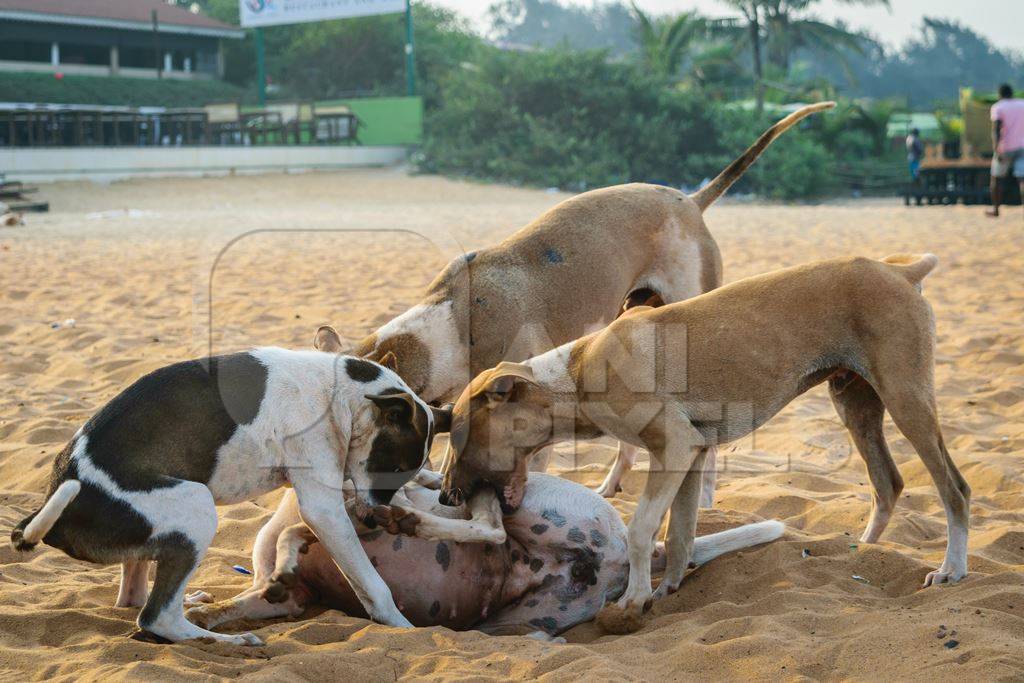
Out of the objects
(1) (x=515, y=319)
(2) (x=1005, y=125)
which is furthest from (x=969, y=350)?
(2) (x=1005, y=125)

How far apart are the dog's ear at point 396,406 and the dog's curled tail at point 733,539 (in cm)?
135

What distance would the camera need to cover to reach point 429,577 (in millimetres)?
4273

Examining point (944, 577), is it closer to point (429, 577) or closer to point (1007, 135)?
point (429, 577)

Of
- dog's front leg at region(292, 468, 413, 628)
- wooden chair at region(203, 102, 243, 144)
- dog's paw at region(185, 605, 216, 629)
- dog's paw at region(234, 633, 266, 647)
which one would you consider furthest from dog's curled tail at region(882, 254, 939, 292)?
wooden chair at region(203, 102, 243, 144)

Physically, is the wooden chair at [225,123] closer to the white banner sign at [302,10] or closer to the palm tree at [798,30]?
the white banner sign at [302,10]

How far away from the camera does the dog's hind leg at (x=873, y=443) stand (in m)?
4.88

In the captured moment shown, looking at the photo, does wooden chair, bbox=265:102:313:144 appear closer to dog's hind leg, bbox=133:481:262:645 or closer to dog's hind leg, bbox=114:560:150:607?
dog's hind leg, bbox=114:560:150:607

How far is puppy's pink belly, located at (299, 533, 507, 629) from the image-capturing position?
4250 mm

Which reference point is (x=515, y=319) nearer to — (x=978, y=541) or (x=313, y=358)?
(x=313, y=358)

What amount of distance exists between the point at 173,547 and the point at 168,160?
28113 mm

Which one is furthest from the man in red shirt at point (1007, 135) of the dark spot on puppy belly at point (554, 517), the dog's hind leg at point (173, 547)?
the dog's hind leg at point (173, 547)

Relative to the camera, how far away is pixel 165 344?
893cm

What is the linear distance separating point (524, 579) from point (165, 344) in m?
5.51

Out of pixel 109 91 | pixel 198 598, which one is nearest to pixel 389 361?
pixel 198 598
